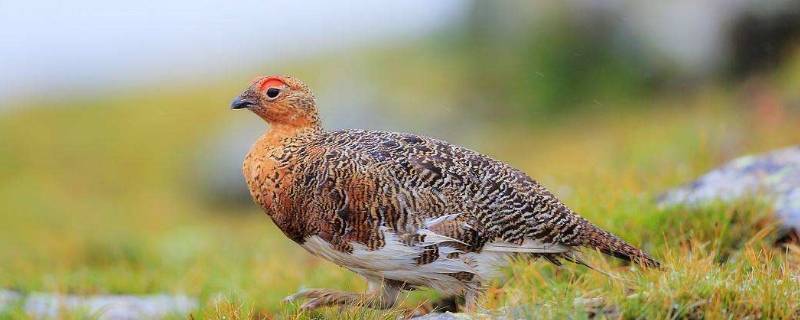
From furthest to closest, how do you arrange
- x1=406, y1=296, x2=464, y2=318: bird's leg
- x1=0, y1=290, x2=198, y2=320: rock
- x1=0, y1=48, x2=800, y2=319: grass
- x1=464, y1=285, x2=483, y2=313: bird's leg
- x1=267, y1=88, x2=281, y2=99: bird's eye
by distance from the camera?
x1=0, y1=290, x2=198, y2=320: rock, x1=406, y1=296, x2=464, y2=318: bird's leg, x1=267, y1=88, x2=281, y2=99: bird's eye, x1=464, y1=285, x2=483, y2=313: bird's leg, x1=0, y1=48, x2=800, y2=319: grass

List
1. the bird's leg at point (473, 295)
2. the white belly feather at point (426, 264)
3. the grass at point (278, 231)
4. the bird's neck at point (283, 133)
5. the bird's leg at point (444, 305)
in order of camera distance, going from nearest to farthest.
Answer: the grass at point (278, 231) → the white belly feather at point (426, 264) → the bird's leg at point (473, 295) → the bird's neck at point (283, 133) → the bird's leg at point (444, 305)

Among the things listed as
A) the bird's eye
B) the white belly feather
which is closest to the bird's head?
the bird's eye

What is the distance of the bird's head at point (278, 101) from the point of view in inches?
208

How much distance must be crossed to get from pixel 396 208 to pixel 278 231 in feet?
22.1

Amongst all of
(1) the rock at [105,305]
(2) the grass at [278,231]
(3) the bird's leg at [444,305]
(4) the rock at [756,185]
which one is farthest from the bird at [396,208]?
(4) the rock at [756,185]

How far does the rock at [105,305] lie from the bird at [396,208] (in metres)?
1.07

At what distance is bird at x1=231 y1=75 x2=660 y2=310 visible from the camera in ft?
15.8

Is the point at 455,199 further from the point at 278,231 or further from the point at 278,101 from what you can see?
the point at 278,231

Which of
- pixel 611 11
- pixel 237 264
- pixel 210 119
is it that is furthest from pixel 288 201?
pixel 210 119

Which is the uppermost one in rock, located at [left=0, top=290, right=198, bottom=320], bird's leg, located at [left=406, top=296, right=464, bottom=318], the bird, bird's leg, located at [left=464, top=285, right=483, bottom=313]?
the bird

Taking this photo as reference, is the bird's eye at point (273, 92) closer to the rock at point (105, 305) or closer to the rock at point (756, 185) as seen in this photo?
the rock at point (105, 305)

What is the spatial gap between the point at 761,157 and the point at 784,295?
285 cm

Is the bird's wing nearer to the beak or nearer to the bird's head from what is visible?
the bird's head

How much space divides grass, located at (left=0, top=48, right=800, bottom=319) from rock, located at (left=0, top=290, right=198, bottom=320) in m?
0.14
